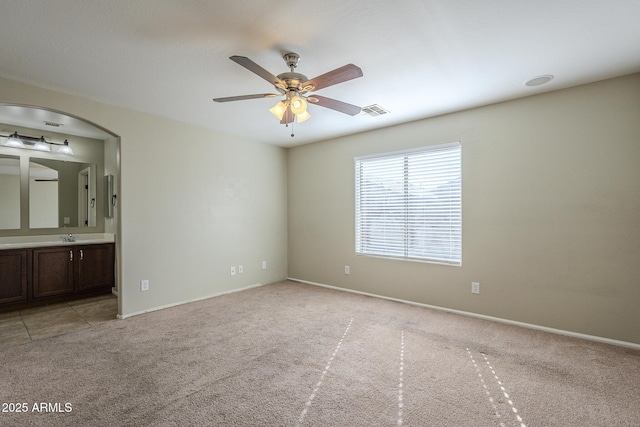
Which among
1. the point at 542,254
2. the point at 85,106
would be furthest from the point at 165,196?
the point at 542,254

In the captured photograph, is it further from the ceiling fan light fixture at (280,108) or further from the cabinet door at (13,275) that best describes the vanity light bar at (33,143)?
the ceiling fan light fixture at (280,108)

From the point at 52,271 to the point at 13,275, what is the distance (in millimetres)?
393

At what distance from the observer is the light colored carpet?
186 centimetres

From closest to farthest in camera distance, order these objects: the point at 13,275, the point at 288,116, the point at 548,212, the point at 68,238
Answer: the point at 288,116
the point at 548,212
the point at 13,275
the point at 68,238

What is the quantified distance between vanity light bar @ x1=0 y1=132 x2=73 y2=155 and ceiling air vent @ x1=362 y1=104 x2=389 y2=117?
4.70m

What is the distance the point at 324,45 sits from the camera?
7.59 feet

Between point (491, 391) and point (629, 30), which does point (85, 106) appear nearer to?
point (491, 391)

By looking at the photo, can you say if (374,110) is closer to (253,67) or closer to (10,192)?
(253,67)

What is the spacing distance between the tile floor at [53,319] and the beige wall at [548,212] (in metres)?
3.88

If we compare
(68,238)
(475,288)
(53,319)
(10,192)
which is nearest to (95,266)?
(68,238)

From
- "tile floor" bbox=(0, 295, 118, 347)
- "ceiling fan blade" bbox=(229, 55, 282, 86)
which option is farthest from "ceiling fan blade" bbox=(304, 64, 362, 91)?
"tile floor" bbox=(0, 295, 118, 347)

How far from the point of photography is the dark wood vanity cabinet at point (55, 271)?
3934 mm

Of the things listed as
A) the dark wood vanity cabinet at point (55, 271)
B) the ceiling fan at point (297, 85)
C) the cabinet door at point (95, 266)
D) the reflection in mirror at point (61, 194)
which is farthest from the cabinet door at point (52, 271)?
the ceiling fan at point (297, 85)

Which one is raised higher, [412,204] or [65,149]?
[65,149]
